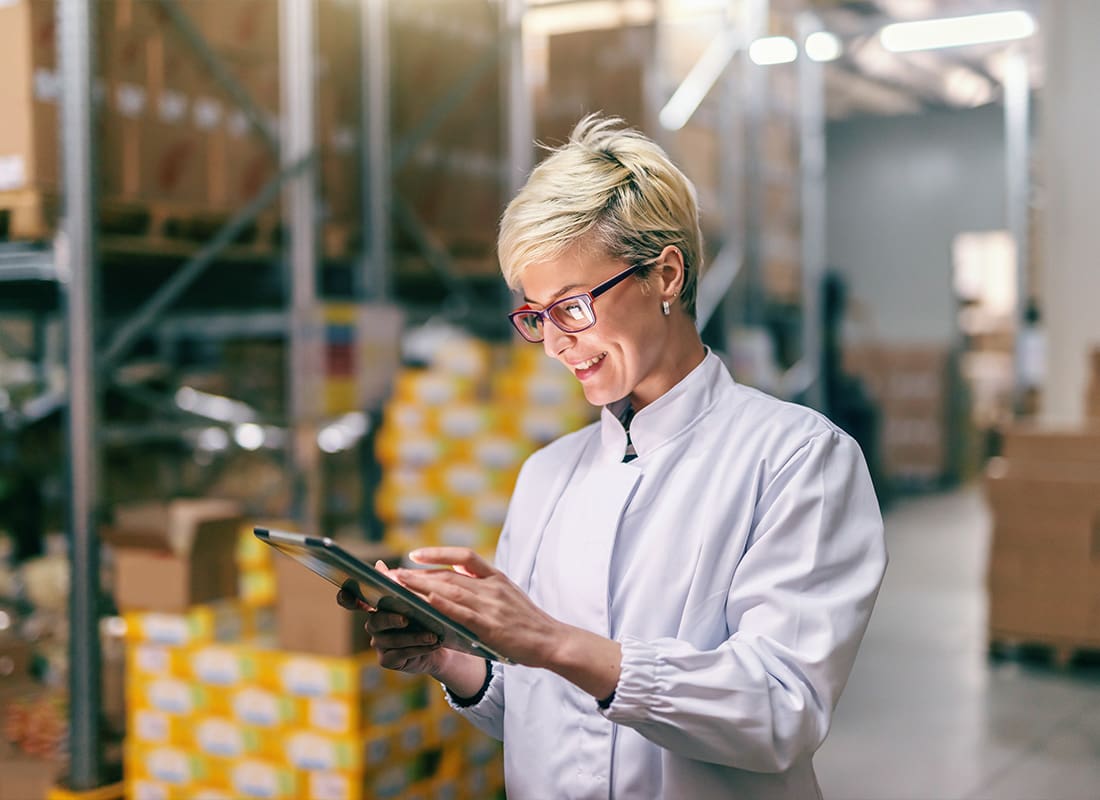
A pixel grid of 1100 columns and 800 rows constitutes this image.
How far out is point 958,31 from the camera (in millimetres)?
11852

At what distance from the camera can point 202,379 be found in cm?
624

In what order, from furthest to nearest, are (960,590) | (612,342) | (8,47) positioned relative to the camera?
1. (960,590)
2. (8,47)
3. (612,342)

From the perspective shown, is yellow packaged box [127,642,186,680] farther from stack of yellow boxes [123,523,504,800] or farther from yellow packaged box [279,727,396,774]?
yellow packaged box [279,727,396,774]

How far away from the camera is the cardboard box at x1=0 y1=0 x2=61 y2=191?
4.02m

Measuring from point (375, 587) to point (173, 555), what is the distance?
8.36ft

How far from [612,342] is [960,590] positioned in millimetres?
6885

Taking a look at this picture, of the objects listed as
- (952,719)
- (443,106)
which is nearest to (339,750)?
(952,719)

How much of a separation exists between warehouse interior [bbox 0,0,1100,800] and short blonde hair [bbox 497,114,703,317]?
764mm

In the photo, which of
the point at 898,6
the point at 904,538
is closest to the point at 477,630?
the point at 904,538

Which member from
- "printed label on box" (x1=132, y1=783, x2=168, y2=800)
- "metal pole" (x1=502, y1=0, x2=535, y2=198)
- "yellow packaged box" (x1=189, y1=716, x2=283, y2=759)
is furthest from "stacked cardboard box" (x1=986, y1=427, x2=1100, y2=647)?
"printed label on box" (x1=132, y1=783, x2=168, y2=800)

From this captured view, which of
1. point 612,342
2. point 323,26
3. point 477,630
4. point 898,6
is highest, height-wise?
point 898,6

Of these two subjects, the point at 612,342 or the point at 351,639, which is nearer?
the point at 612,342

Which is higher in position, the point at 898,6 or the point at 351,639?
the point at 898,6

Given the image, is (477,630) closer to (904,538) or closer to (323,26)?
(323,26)
